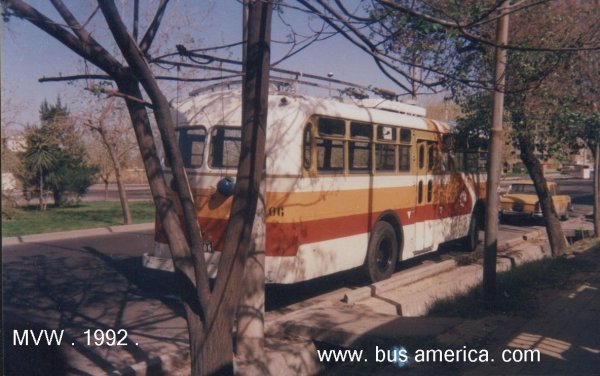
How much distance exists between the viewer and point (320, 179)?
8469 mm

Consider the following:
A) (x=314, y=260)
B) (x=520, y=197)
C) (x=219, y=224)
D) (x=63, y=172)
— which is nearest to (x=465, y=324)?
(x=314, y=260)

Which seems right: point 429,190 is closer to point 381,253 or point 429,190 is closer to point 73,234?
point 381,253

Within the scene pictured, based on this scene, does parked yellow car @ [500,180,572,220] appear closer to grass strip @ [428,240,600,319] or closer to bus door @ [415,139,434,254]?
grass strip @ [428,240,600,319]

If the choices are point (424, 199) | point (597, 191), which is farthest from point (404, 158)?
point (597, 191)

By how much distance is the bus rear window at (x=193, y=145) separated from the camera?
8.70 meters

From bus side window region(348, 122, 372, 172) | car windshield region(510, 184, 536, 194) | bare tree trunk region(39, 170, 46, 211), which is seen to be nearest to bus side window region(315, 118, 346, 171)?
bus side window region(348, 122, 372, 172)

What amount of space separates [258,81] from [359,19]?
153cm

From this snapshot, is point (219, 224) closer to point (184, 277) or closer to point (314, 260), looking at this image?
point (314, 260)

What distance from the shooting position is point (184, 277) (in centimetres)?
470

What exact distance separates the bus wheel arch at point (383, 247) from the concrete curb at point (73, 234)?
1054 centimetres

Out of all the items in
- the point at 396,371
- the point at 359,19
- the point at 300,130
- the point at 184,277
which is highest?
the point at 359,19

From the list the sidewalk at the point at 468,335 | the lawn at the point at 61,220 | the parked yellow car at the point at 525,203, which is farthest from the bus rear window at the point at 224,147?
the parked yellow car at the point at 525,203

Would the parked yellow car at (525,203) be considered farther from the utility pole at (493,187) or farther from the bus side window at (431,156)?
the utility pole at (493,187)

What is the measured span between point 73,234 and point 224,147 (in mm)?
10614
